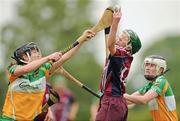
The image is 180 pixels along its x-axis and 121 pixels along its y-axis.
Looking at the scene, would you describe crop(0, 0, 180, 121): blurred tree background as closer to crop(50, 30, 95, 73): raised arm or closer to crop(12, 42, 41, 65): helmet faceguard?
crop(50, 30, 95, 73): raised arm

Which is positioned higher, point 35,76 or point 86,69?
point 35,76

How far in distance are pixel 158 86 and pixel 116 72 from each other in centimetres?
86

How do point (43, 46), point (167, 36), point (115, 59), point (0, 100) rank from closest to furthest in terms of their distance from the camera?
point (115, 59) → point (0, 100) → point (43, 46) → point (167, 36)

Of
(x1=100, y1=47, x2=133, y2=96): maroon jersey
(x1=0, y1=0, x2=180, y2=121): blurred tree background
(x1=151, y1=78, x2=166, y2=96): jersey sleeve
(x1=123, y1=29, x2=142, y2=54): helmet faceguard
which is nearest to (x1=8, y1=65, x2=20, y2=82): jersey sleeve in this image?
(x1=100, y1=47, x2=133, y2=96): maroon jersey

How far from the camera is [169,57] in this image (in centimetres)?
8531

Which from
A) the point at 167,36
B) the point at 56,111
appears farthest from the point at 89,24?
the point at 56,111

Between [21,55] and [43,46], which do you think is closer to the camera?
[21,55]

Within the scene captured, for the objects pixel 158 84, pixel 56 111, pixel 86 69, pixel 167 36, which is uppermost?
pixel 158 84

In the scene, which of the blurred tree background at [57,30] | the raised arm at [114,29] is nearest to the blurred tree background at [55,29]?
the blurred tree background at [57,30]

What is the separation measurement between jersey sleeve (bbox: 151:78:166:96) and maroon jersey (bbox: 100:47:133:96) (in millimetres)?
574

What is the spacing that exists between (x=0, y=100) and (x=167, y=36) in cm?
5817

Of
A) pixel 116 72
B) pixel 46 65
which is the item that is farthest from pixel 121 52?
pixel 46 65

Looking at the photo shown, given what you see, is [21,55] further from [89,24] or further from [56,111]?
[89,24]

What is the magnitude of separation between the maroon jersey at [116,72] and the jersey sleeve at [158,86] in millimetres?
574
